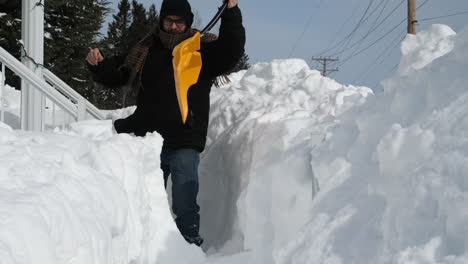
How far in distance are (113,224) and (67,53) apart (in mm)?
21301

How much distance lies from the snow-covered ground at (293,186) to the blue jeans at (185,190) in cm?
28

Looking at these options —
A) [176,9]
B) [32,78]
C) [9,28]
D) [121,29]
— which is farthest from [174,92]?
[121,29]

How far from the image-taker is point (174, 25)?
3.84 meters

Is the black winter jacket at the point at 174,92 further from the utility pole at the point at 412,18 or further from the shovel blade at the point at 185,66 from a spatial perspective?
the utility pole at the point at 412,18

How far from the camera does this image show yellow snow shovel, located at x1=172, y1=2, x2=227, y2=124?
3766 millimetres

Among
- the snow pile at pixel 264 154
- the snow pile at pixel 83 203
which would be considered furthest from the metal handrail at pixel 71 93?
the snow pile at pixel 83 203

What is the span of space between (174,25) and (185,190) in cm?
118

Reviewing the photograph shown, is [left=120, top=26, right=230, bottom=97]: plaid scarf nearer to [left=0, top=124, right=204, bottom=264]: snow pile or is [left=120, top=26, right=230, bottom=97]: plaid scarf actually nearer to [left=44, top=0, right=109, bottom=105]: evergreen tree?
[left=0, top=124, right=204, bottom=264]: snow pile

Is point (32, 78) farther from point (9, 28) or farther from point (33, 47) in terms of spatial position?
point (9, 28)

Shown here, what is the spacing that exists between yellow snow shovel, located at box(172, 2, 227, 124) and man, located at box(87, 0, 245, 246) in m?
0.04

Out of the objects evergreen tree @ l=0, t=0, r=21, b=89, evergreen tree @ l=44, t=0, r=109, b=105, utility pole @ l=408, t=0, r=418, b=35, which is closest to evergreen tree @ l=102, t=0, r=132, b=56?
evergreen tree @ l=44, t=0, r=109, b=105

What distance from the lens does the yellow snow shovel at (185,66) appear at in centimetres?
377

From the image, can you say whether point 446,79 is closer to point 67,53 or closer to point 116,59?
point 116,59

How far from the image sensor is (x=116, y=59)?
13.7 feet
